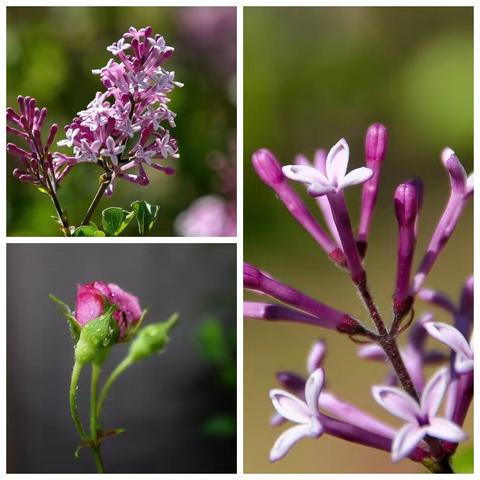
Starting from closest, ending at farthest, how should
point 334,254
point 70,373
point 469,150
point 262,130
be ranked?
point 334,254 < point 70,373 < point 262,130 < point 469,150

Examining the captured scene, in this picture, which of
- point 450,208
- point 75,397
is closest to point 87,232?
point 75,397

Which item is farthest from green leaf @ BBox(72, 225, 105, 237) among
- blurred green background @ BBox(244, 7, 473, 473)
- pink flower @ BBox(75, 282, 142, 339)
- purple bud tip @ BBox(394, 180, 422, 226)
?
blurred green background @ BBox(244, 7, 473, 473)

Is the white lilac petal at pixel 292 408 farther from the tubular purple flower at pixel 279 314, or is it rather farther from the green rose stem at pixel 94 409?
the green rose stem at pixel 94 409

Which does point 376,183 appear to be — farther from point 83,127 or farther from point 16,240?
point 16,240

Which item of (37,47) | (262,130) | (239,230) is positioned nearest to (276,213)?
(262,130)

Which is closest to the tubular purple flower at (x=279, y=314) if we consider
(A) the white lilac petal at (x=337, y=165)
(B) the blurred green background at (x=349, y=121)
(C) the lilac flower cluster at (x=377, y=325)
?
(C) the lilac flower cluster at (x=377, y=325)

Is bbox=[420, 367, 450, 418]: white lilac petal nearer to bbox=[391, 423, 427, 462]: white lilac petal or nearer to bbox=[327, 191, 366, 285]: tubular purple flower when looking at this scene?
bbox=[391, 423, 427, 462]: white lilac petal

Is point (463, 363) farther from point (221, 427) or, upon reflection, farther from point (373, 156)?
point (221, 427)
